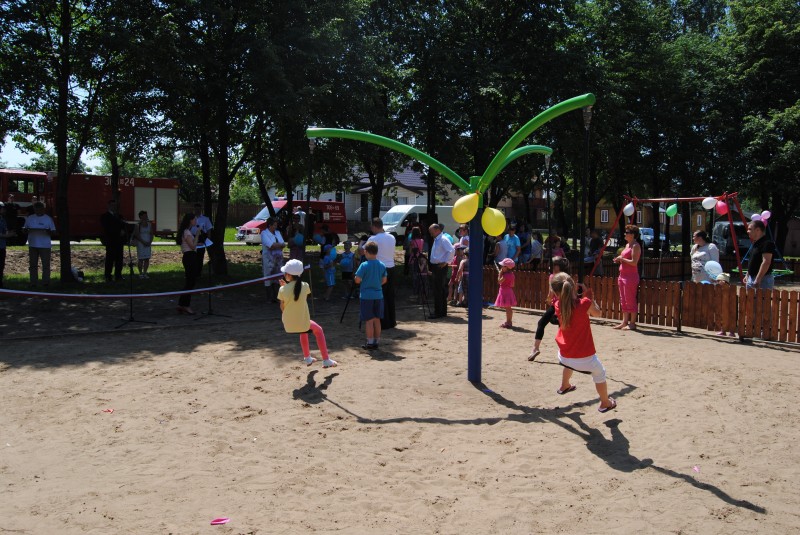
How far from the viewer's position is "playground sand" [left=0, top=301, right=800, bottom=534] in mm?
4492

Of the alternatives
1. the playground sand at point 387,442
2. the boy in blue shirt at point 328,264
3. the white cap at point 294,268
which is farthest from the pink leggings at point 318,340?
the boy in blue shirt at point 328,264

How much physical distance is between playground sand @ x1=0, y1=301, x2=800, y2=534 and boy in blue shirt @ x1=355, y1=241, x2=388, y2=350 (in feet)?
1.71

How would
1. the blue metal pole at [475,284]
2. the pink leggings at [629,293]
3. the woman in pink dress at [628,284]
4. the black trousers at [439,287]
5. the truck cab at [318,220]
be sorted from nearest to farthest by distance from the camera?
1. the blue metal pole at [475,284]
2. the woman in pink dress at [628,284]
3. the pink leggings at [629,293]
4. the black trousers at [439,287]
5. the truck cab at [318,220]

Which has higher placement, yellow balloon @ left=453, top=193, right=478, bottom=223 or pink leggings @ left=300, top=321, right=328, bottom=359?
yellow balloon @ left=453, top=193, right=478, bottom=223

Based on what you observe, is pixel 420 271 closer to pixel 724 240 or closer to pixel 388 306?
pixel 388 306

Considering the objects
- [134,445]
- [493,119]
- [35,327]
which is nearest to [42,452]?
[134,445]

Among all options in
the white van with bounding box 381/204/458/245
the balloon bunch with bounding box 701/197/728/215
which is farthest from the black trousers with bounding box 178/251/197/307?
the white van with bounding box 381/204/458/245

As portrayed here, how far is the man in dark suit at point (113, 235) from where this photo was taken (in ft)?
50.6

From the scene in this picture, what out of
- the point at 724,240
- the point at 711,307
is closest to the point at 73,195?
the point at 711,307

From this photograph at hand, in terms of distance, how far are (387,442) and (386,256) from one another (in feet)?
17.4

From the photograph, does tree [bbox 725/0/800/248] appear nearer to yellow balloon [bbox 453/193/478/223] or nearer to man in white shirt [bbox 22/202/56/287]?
yellow balloon [bbox 453/193/478/223]

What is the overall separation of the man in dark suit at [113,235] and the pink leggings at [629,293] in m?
11.9

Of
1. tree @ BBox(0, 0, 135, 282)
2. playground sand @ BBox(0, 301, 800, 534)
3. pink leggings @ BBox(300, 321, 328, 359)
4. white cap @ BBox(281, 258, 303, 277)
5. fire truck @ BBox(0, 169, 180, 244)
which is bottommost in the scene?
playground sand @ BBox(0, 301, 800, 534)

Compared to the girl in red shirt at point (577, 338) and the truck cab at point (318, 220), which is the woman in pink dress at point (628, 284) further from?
the truck cab at point (318, 220)
